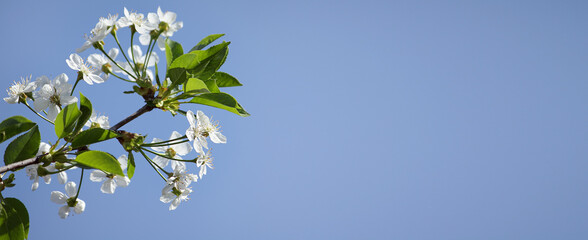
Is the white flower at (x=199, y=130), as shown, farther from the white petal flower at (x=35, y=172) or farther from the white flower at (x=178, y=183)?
the white petal flower at (x=35, y=172)

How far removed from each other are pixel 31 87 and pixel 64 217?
1.88 feet

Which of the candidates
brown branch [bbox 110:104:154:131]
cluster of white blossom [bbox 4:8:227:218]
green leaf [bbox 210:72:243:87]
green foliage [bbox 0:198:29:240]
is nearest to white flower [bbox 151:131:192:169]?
cluster of white blossom [bbox 4:8:227:218]

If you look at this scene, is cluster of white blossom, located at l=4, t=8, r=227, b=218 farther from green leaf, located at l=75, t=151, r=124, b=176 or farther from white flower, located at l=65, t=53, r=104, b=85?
green leaf, located at l=75, t=151, r=124, b=176

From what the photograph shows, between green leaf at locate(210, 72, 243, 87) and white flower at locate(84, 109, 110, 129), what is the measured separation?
1.59ft

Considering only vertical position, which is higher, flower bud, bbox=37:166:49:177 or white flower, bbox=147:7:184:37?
white flower, bbox=147:7:184:37

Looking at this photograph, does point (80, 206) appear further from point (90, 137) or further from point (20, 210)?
point (90, 137)

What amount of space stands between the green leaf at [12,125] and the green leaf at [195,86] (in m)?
0.57

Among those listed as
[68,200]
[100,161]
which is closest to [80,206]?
[68,200]

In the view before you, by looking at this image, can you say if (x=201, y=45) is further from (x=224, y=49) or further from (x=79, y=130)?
(x=79, y=130)

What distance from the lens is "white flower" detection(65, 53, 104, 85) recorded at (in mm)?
1829

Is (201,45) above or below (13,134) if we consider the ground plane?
above

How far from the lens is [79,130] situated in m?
1.54

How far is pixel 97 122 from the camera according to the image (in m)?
1.75

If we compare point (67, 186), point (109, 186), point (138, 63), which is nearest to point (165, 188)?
point (109, 186)
